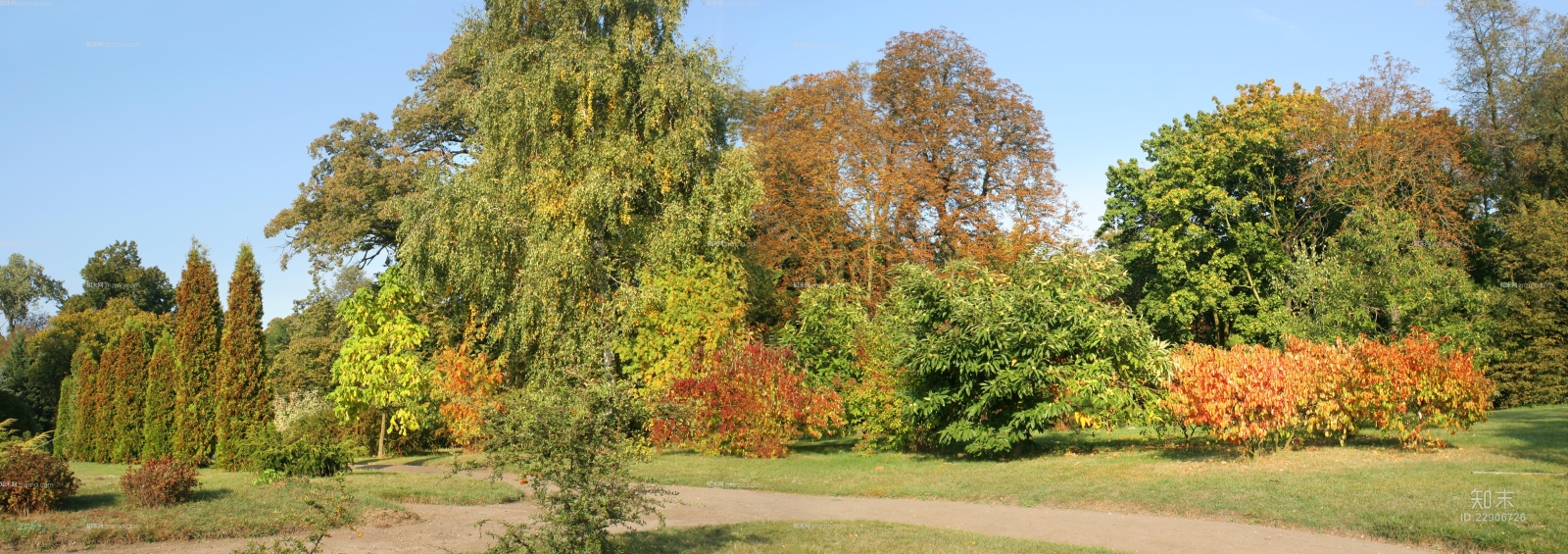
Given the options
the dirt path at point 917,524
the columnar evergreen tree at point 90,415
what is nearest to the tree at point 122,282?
the columnar evergreen tree at point 90,415

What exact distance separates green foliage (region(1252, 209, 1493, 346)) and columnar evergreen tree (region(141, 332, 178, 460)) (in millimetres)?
25123

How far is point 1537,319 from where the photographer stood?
2773 cm

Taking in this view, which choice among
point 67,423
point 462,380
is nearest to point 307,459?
point 462,380

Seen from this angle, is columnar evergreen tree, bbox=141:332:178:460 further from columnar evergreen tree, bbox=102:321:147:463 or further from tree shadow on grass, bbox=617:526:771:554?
tree shadow on grass, bbox=617:526:771:554

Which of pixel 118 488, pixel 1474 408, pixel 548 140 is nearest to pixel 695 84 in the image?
pixel 548 140

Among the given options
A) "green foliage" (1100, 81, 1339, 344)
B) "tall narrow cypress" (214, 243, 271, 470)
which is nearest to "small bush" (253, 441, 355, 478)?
"tall narrow cypress" (214, 243, 271, 470)

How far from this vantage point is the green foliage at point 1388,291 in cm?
2333

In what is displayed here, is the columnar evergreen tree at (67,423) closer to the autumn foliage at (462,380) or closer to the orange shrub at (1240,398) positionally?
the autumn foliage at (462,380)

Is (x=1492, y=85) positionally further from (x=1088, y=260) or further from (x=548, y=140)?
(x=548, y=140)

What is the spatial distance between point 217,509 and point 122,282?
4915 centimetres

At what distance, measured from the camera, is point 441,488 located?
1362 centimetres

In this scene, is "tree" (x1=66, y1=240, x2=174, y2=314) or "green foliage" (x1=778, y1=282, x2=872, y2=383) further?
"tree" (x1=66, y1=240, x2=174, y2=314)

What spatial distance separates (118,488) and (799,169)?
22.2 m

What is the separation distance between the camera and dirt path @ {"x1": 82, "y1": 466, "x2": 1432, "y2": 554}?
29.4 ft
